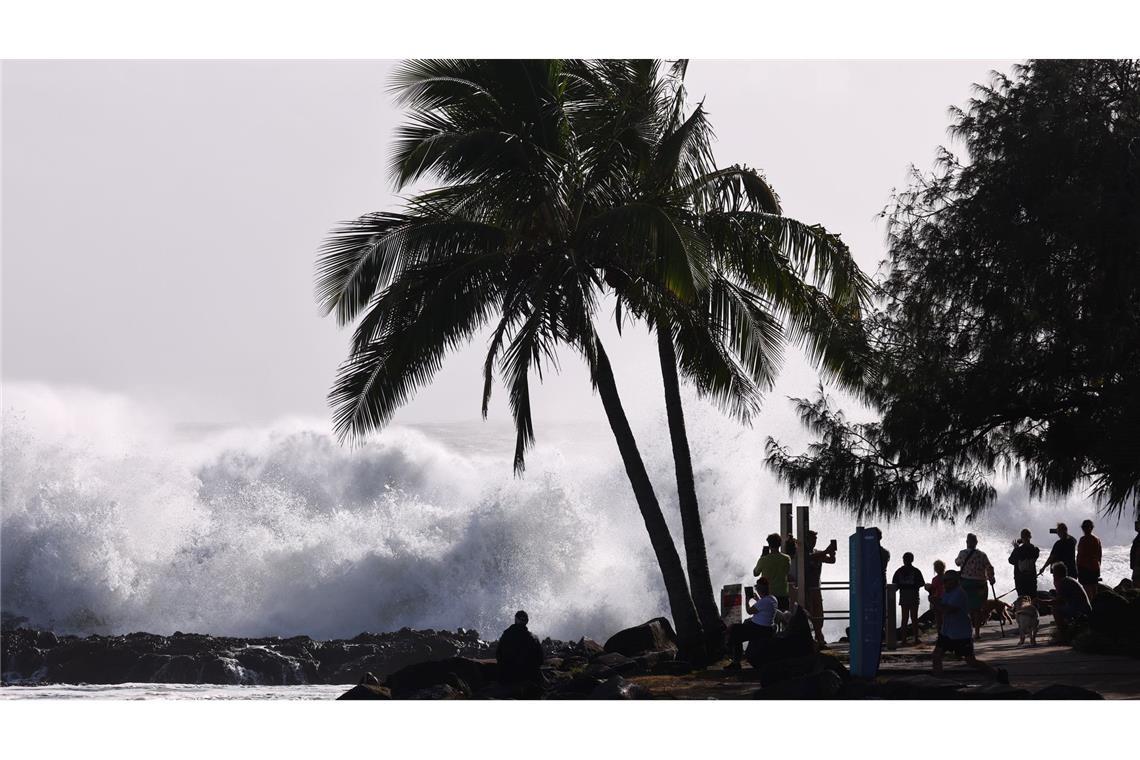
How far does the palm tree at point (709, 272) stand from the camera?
48.8 ft

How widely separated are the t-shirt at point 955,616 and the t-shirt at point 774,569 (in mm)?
3100

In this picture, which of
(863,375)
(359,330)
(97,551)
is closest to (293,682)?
(359,330)

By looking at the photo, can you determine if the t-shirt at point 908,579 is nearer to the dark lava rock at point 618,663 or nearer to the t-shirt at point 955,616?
the t-shirt at point 955,616

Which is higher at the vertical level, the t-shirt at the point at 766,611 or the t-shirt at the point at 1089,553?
the t-shirt at the point at 1089,553

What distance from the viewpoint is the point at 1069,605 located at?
49.5ft

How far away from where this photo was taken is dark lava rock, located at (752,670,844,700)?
11445mm

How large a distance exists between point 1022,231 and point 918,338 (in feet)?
6.11

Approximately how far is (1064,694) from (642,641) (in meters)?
7.34

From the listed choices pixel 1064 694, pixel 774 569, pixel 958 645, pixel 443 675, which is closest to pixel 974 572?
pixel 774 569

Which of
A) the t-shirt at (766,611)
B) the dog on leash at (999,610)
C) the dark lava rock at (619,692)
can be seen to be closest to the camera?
the dark lava rock at (619,692)

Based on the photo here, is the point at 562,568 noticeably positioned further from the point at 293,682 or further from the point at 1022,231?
the point at 1022,231

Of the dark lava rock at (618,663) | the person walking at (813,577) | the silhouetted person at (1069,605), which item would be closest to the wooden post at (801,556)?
the person walking at (813,577)

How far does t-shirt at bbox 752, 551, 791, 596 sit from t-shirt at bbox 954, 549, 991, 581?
224cm

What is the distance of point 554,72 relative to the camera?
15242mm
